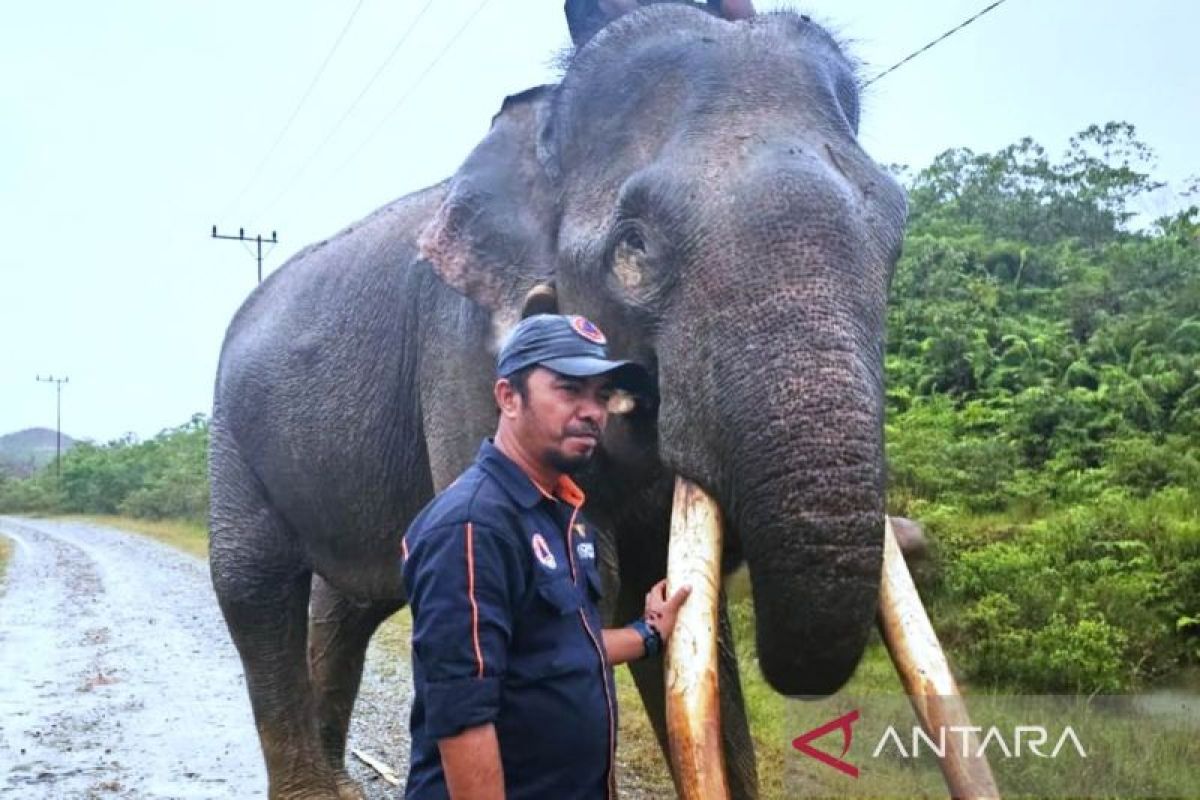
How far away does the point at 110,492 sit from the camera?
5225 cm

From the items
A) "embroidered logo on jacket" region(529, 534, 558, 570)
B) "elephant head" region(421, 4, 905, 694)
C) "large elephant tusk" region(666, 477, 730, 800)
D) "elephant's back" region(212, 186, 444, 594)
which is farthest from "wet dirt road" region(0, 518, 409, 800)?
"embroidered logo on jacket" region(529, 534, 558, 570)

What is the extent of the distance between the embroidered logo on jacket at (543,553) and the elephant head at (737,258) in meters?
0.49

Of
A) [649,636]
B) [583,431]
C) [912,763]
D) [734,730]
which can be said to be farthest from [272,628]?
[583,431]

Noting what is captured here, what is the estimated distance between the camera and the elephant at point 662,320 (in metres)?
2.60

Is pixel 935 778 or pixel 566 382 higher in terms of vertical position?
pixel 566 382

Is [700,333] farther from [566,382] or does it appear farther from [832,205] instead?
[566,382]

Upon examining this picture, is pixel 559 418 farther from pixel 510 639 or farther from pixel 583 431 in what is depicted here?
pixel 510 639

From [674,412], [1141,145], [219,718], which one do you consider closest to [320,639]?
[219,718]

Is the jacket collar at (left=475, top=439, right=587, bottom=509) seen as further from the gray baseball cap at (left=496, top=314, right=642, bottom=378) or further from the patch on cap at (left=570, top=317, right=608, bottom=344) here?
the patch on cap at (left=570, top=317, right=608, bottom=344)

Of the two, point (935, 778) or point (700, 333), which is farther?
point (935, 778)

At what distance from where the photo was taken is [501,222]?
3.49 m

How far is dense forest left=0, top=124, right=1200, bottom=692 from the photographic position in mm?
7121

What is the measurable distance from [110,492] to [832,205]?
53.4 meters

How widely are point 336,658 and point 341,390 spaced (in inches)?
74.0
